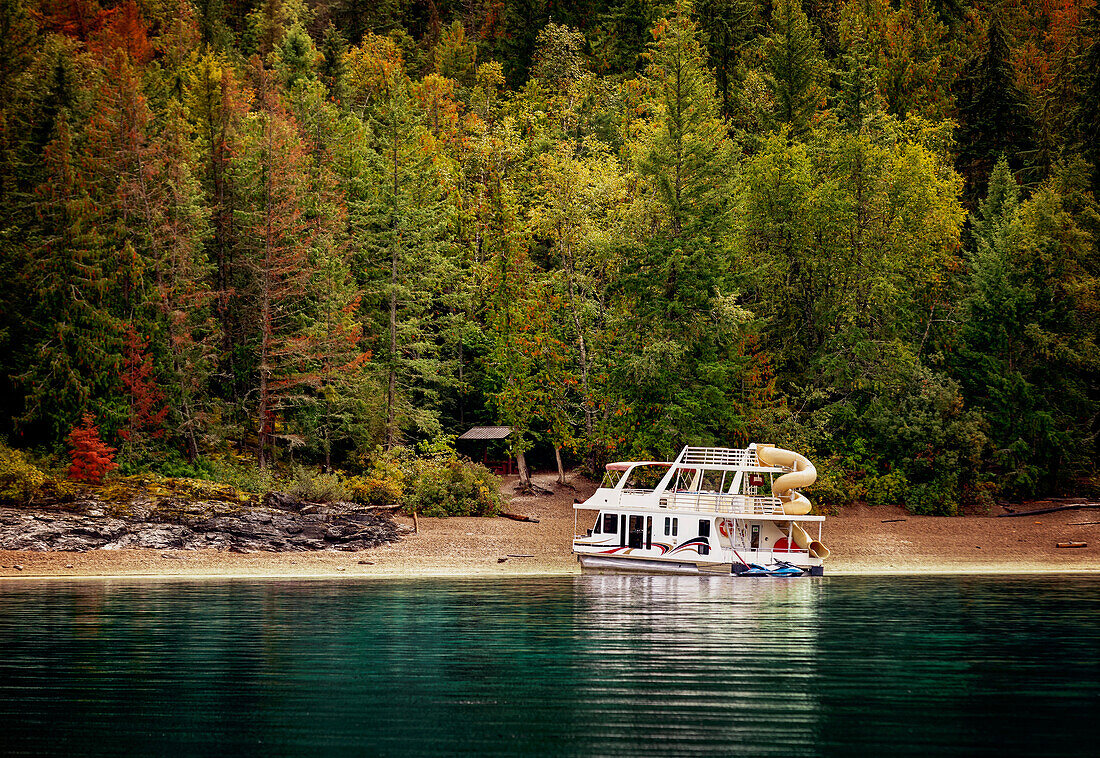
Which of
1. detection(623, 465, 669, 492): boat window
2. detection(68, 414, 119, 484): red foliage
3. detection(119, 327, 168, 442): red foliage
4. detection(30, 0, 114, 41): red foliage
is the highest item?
detection(30, 0, 114, 41): red foliage

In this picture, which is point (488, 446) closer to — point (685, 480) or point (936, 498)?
point (685, 480)

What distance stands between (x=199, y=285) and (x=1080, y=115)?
53401 millimetres

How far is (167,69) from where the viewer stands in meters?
77.8

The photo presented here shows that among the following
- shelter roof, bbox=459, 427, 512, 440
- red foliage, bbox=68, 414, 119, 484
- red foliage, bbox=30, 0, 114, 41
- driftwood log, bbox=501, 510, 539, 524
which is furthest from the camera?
red foliage, bbox=30, 0, 114, 41

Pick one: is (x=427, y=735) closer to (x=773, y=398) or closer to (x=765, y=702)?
(x=765, y=702)

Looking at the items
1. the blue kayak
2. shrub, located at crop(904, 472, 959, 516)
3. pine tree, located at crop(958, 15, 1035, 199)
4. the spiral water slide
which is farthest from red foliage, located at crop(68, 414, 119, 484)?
pine tree, located at crop(958, 15, 1035, 199)

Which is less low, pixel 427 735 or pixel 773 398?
pixel 773 398

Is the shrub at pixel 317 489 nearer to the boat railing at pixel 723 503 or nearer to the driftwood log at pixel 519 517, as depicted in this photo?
the driftwood log at pixel 519 517

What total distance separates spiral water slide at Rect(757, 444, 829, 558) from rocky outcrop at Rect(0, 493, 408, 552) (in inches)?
690

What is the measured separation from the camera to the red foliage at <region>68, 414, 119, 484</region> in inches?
1972

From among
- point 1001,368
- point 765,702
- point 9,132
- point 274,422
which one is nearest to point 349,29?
point 9,132

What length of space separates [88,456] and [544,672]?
35504 mm

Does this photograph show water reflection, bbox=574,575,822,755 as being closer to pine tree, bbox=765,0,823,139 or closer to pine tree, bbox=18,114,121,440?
pine tree, bbox=18,114,121,440

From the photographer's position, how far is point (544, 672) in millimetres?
22594
